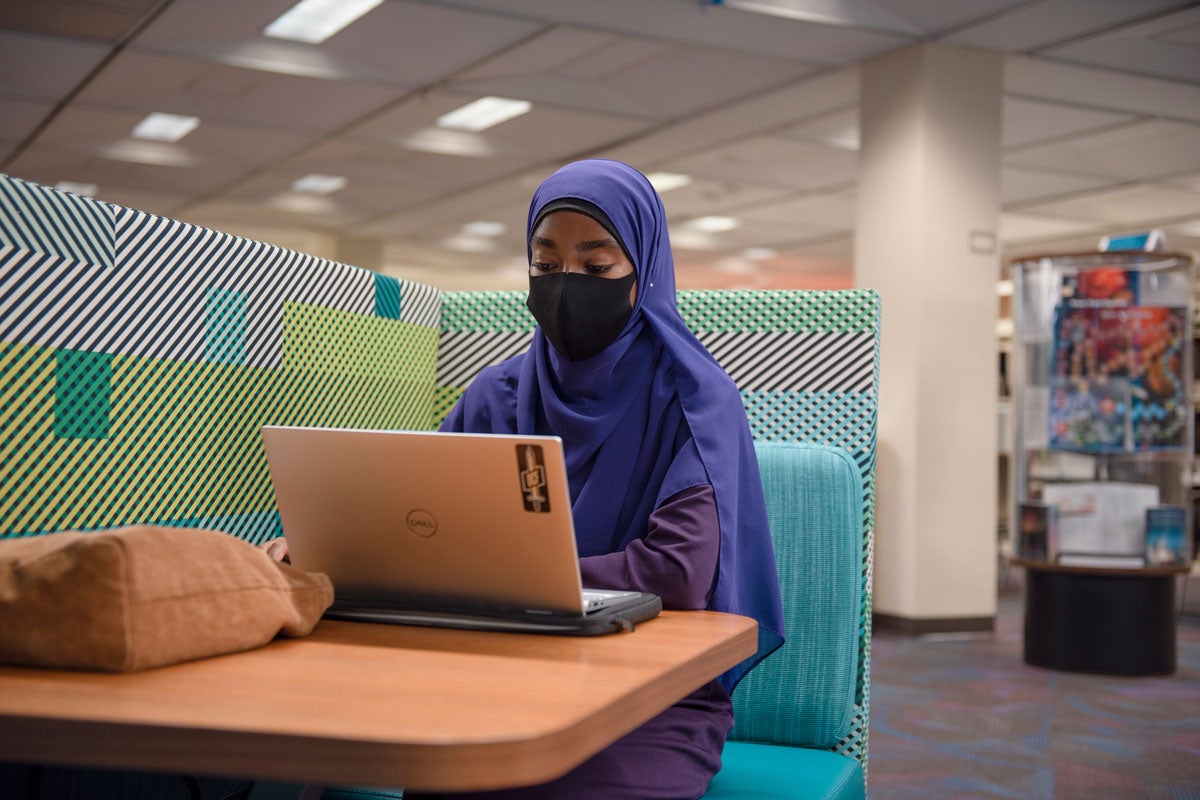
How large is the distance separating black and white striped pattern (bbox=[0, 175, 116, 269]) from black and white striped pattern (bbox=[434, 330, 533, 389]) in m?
0.80

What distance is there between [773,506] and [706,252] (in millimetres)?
10010

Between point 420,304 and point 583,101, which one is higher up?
point 583,101

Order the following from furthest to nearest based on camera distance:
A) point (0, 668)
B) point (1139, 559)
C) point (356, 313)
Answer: point (1139, 559) → point (356, 313) → point (0, 668)

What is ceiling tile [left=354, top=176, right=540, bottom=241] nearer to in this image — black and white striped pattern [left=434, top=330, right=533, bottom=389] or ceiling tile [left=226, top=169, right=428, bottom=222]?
ceiling tile [left=226, top=169, right=428, bottom=222]

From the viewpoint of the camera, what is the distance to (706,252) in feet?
38.0

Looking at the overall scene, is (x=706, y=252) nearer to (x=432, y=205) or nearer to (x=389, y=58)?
(x=432, y=205)

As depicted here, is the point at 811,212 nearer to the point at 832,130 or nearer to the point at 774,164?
the point at 774,164

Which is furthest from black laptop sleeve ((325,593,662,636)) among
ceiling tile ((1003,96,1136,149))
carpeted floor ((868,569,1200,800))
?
ceiling tile ((1003,96,1136,149))

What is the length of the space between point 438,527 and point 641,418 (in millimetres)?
502

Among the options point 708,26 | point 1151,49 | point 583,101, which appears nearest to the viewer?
point 708,26

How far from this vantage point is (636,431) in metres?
1.54

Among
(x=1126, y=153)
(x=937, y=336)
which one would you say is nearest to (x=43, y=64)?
(x=937, y=336)

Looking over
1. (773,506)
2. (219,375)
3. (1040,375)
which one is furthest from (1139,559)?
(219,375)

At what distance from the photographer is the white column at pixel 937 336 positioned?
18.4ft
